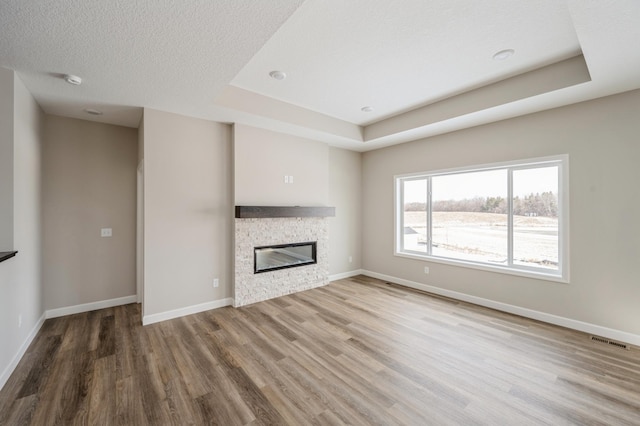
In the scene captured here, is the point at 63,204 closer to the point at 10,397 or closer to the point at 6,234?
the point at 6,234

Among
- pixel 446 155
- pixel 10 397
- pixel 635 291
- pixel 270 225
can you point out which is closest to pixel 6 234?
pixel 10 397

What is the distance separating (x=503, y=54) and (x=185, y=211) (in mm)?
4160

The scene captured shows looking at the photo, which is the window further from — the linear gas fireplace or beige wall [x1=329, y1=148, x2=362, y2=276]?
the linear gas fireplace

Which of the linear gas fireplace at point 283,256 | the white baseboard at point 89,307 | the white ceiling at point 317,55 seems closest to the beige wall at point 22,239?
the white baseboard at point 89,307

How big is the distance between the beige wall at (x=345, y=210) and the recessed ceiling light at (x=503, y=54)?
10.3 ft

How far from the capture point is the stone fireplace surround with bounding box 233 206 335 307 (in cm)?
401

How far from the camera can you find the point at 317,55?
2.70 metres

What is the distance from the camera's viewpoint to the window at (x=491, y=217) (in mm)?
3459

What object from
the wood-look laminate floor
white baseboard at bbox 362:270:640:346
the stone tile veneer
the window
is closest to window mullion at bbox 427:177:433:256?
the window

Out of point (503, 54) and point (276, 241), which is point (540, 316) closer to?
point (503, 54)

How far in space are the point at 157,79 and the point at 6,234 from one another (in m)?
1.98

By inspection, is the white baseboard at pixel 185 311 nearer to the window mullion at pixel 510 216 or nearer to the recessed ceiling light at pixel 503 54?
the window mullion at pixel 510 216

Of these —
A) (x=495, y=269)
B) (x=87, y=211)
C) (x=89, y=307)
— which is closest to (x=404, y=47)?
(x=495, y=269)

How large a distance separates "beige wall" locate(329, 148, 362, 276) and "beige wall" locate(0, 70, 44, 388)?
4.21 m
